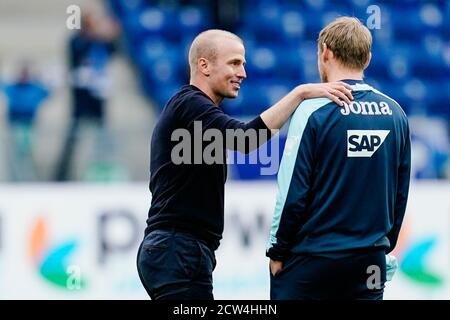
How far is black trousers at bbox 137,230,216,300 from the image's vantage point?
4.81 metres

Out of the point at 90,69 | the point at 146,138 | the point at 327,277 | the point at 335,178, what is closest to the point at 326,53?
the point at 335,178

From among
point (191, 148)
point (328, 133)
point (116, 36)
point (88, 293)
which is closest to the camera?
point (328, 133)

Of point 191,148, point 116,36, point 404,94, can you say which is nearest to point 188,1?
point 116,36

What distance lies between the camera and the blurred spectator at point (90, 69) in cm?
1062

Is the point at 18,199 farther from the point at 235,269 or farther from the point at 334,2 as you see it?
the point at 334,2

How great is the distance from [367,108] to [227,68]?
741mm

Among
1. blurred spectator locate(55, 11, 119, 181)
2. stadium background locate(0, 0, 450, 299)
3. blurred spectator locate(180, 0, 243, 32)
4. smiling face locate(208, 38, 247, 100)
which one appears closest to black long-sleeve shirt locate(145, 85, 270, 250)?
smiling face locate(208, 38, 247, 100)

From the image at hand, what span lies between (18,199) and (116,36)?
3.94 m

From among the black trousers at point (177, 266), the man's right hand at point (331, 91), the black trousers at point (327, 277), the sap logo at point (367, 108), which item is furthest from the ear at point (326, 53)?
the black trousers at point (177, 266)

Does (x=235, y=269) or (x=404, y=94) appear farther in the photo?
(x=404, y=94)

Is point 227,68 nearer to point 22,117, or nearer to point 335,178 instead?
point 335,178

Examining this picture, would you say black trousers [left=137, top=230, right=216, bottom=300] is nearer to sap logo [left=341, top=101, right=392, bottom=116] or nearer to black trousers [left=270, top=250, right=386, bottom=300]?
black trousers [left=270, top=250, right=386, bottom=300]

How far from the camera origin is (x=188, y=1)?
506 inches

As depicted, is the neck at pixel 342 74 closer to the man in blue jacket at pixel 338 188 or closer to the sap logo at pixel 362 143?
the man in blue jacket at pixel 338 188
